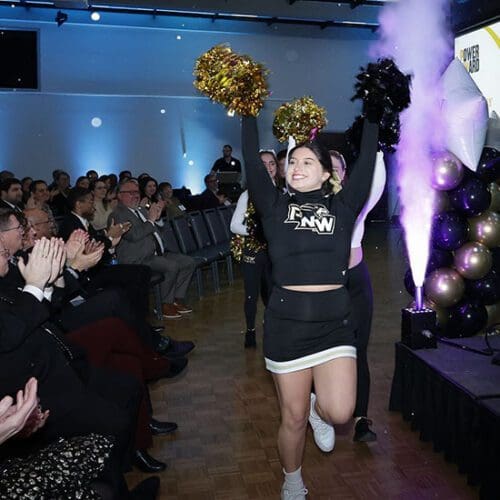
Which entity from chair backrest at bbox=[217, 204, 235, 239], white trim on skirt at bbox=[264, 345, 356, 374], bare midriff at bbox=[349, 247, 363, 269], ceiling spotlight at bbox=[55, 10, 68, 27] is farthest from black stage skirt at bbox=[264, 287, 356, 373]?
ceiling spotlight at bbox=[55, 10, 68, 27]

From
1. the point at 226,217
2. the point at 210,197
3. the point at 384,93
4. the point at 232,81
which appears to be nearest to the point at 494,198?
the point at 384,93

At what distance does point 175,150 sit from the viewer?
47.4ft

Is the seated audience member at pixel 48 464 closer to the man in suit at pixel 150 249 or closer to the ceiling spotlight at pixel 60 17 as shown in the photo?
the man in suit at pixel 150 249

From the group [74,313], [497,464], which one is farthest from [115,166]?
[497,464]

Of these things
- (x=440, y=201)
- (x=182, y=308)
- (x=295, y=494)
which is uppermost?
(x=440, y=201)

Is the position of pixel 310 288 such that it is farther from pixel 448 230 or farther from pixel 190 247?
pixel 190 247

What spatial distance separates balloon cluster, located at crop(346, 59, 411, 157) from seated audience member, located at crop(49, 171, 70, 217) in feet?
25.2

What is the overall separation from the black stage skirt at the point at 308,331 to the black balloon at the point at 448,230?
6.84ft

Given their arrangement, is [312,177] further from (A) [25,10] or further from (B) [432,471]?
(A) [25,10]

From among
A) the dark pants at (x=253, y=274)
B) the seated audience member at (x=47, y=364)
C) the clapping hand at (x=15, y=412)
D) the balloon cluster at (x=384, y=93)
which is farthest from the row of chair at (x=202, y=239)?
the clapping hand at (x=15, y=412)

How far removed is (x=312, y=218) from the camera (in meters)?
2.68

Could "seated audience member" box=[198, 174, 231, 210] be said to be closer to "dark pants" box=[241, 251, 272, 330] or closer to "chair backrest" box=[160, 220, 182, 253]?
"chair backrest" box=[160, 220, 182, 253]

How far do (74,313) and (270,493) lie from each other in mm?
1802

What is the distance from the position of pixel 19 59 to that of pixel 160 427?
35.9 ft
